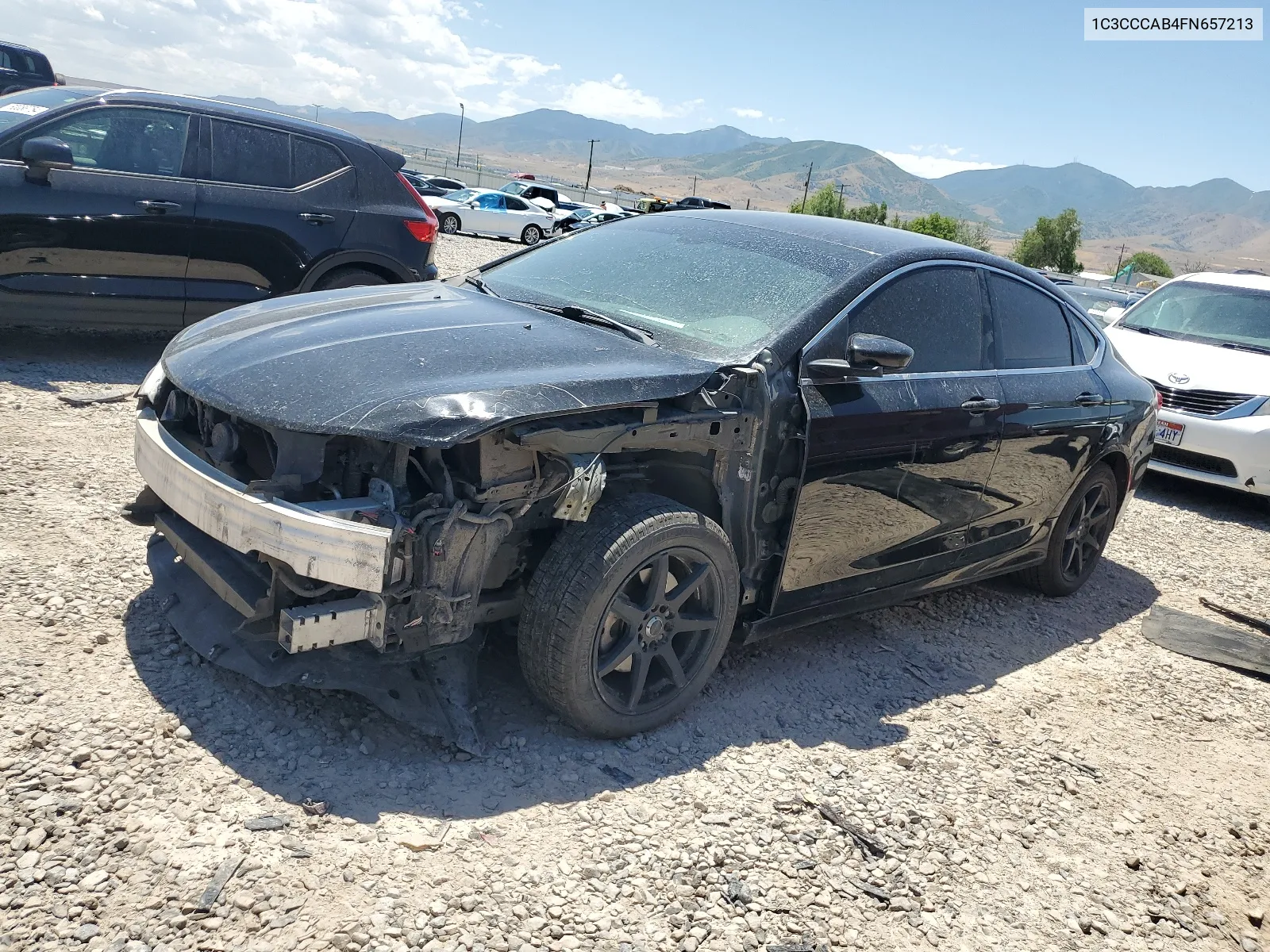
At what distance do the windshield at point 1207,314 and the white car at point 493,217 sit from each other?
20.8 meters

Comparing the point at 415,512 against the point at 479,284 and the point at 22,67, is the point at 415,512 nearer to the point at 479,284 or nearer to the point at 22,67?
the point at 479,284

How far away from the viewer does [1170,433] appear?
7.84 meters

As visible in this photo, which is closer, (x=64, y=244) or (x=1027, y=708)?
(x=1027, y=708)

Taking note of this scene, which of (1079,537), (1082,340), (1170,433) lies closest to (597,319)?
(1082,340)

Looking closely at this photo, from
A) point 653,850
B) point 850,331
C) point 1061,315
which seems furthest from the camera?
point 1061,315

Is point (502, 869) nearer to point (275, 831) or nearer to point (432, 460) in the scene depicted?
point (275, 831)

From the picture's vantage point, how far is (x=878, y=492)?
3775mm

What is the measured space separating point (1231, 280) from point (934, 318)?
701 cm

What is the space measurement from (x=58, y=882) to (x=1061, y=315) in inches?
187

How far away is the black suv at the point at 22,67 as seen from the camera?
1470cm

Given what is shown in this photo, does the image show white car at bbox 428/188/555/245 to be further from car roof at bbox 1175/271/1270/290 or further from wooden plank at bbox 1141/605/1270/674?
wooden plank at bbox 1141/605/1270/674

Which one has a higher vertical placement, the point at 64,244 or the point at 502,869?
the point at 64,244

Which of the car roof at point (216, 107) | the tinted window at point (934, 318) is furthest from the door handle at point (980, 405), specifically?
the car roof at point (216, 107)

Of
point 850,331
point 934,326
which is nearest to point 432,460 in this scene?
point 850,331
